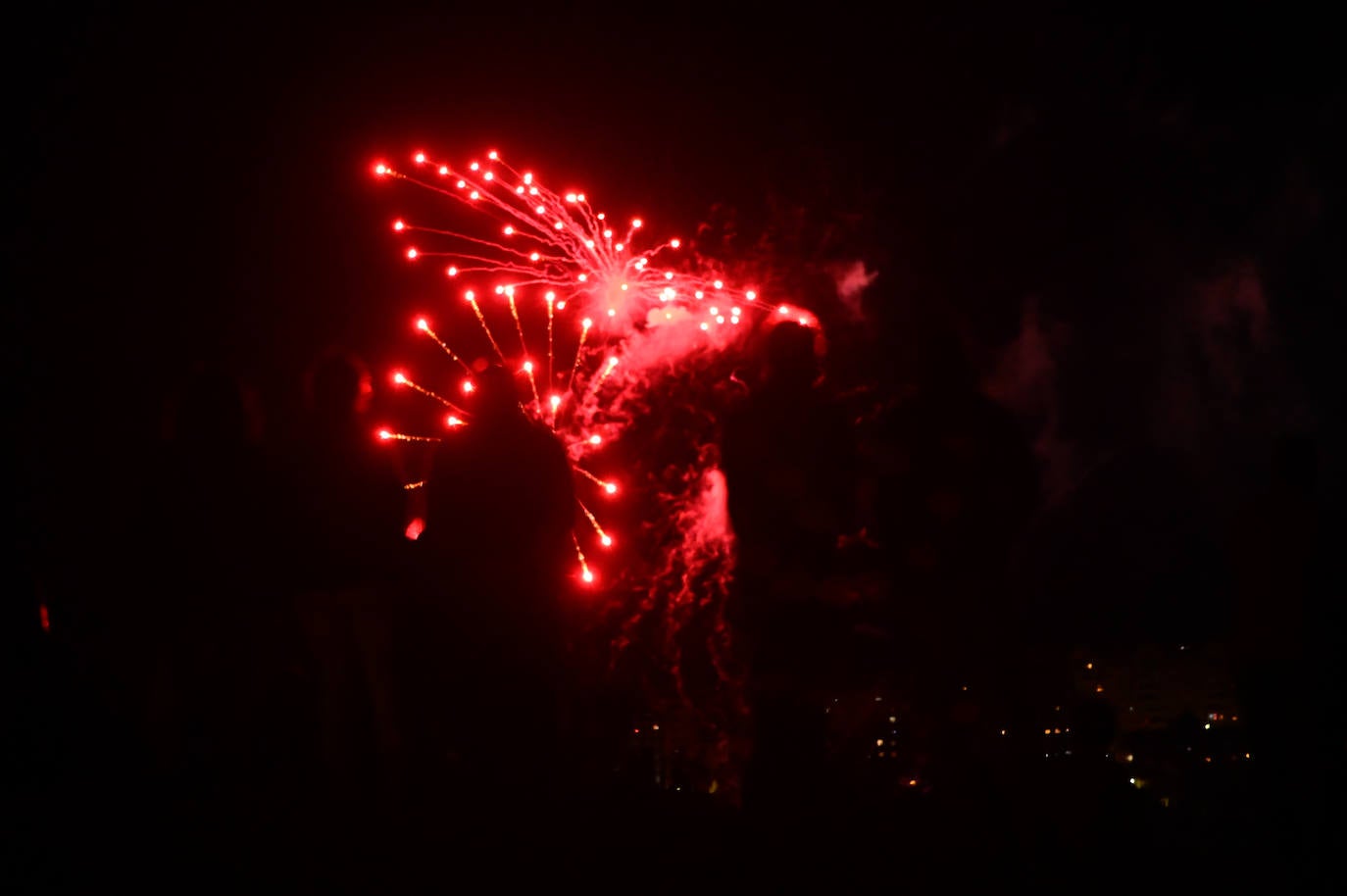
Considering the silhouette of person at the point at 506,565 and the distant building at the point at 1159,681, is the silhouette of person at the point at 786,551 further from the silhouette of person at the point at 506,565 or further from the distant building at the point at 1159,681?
the distant building at the point at 1159,681

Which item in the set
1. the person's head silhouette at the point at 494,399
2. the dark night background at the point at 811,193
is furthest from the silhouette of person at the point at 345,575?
the dark night background at the point at 811,193

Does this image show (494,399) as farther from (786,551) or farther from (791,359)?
(786,551)

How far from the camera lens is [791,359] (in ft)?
13.3

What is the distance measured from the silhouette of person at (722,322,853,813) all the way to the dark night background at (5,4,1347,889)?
1.73 metres

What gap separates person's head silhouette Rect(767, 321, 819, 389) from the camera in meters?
4.04

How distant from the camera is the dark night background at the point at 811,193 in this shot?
618 cm

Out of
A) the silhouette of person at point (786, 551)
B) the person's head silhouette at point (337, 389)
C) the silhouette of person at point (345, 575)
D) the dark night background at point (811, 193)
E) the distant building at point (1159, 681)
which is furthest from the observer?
the dark night background at point (811, 193)

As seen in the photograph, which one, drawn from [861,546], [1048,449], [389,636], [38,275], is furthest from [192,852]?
[1048,449]

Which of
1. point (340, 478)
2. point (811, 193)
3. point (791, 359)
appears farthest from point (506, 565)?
point (811, 193)

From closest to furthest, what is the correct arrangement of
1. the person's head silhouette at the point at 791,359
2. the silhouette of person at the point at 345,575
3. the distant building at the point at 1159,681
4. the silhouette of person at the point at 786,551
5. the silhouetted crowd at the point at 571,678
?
1. the silhouetted crowd at the point at 571,678
2. the silhouette of person at the point at 786,551
3. the person's head silhouette at the point at 791,359
4. the silhouette of person at the point at 345,575
5. the distant building at the point at 1159,681

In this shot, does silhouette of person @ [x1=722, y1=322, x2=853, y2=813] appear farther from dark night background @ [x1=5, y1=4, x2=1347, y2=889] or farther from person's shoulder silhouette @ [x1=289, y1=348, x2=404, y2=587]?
dark night background @ [x1=5, y1=4, x2=1347, y2=889]

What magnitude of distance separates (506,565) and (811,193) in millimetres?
3498

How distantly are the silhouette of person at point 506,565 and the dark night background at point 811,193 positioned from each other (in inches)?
85.7

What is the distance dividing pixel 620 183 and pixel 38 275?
336cm
